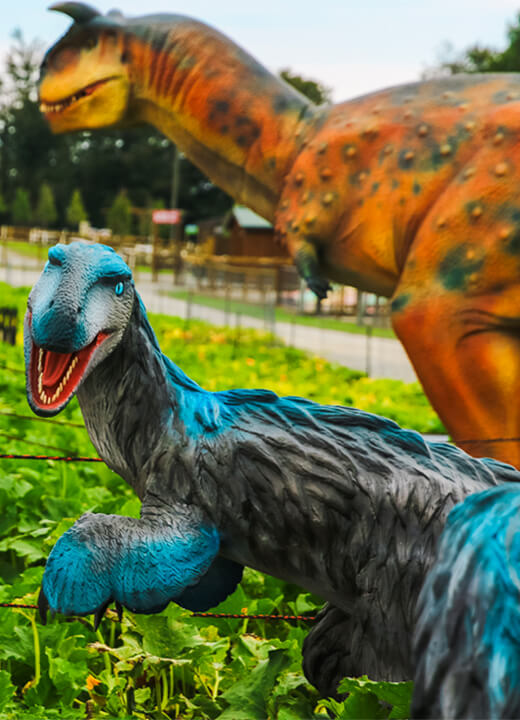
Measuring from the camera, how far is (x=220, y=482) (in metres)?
1.64

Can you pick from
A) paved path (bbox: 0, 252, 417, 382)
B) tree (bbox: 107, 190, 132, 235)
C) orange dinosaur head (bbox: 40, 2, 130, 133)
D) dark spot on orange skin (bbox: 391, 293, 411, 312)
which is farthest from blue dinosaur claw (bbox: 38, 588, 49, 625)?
tree (bbox: 107, 190, 132, 235)

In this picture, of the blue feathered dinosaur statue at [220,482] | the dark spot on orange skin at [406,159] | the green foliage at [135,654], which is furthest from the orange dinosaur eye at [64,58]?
the blue feathered dinosaur statue at [220,482]

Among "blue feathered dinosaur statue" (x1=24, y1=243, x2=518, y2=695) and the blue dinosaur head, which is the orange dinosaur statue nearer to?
"blue feathered dinosaur statue" (x1=24, y1=243, x2=518, y2=695)

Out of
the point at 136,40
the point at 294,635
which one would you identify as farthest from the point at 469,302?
the point at 136,40

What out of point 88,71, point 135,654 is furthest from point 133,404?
point 88,71

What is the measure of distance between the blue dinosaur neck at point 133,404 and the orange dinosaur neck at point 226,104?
108 inches

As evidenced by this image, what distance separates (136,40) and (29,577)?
9.73 feet

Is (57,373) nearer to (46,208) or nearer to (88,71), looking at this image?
(88,71)

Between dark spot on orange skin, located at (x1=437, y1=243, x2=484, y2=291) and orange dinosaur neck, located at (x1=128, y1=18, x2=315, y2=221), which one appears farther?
orange dinosaur neck, located at (x1=128, y1=18, x2=315, y2=221)

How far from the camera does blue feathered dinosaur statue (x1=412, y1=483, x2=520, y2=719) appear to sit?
865 mm

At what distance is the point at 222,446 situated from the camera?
5.44ft

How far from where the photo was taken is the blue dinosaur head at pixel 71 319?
153 cm

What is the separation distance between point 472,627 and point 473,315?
260 cm

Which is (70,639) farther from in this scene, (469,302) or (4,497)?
(469,302)
